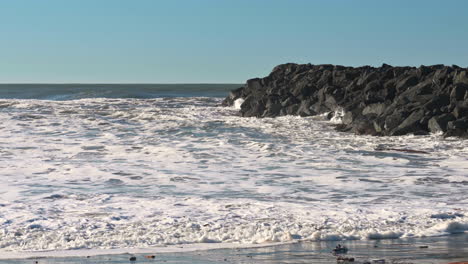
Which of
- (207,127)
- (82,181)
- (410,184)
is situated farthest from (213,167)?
(207,127)

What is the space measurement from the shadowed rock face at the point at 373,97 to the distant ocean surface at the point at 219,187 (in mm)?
944

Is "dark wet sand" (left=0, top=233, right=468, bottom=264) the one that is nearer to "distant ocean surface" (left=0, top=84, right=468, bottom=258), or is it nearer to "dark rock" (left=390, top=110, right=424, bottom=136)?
"distant ocean surface" (left=0, top=84, right=468, bottom=258)

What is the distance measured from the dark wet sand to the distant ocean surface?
423mm

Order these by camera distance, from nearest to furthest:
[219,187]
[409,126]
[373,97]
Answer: [219,187], [409,126], [373,97]

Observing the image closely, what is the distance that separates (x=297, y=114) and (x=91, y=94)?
27.6 m

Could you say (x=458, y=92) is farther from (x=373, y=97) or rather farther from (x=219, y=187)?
(x=219, y=187)

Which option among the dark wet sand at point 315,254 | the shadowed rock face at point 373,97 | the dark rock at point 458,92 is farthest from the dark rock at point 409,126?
the dark wet sand at point 315,254

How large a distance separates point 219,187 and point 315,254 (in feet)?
14.9

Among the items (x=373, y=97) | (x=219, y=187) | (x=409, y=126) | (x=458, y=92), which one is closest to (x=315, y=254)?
(x=219, y=187)

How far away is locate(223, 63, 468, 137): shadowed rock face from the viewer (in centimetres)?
1939

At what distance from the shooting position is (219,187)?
1093 centimetres

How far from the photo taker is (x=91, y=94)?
50.9 meters

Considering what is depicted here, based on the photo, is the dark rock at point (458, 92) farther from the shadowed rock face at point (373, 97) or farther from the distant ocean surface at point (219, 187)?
the distant ocean surface at point (219, 187)

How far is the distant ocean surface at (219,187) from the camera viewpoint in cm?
763
